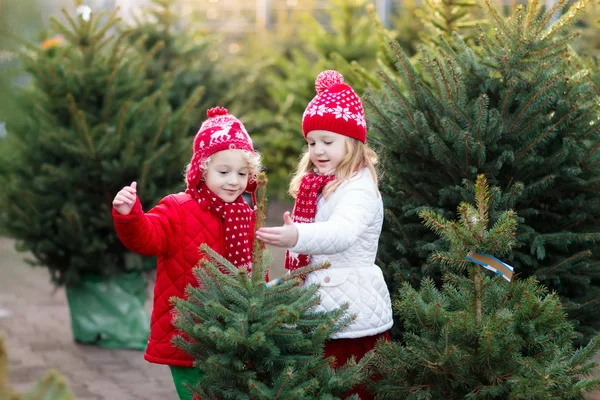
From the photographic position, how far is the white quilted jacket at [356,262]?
3.23m

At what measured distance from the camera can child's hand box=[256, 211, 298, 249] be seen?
2.81 meters

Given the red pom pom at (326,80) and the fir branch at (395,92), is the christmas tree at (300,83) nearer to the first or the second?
the fir branch at (395,92)

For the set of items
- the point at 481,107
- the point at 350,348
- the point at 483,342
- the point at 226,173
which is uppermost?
the point at 481,107

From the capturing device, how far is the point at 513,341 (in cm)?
281

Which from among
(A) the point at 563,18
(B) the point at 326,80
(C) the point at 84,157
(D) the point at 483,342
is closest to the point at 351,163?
(B) the point at 326,80

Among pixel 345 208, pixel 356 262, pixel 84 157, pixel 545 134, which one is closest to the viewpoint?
pixel 345 208

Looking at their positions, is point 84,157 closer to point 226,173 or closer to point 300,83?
point 226,173

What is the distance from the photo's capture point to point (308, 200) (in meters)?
3.45

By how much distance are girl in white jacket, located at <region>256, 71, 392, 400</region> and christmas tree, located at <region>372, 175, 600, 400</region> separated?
0.29m

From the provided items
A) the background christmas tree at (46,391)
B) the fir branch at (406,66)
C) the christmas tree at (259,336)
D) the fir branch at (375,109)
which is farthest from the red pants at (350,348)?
the background christmas tree at (46,391)

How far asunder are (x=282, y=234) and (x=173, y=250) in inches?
35.2

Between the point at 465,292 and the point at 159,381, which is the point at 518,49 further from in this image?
the point at 159,381

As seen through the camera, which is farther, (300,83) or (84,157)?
(300,83)

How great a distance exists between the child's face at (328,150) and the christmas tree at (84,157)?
8.75ft
